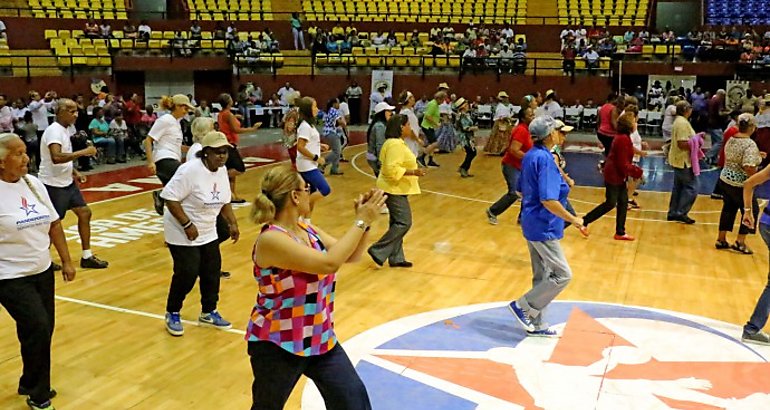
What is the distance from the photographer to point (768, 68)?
861 inches

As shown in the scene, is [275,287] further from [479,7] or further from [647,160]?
[479,7]

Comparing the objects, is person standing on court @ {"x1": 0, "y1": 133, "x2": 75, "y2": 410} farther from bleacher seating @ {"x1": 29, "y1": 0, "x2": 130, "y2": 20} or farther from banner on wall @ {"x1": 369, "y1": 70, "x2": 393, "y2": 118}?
bleacher seating @ {"x1": 29, "y1": 0, "x2": 130, "y2": 20}

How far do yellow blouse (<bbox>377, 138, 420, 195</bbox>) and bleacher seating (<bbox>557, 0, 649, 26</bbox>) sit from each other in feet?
72.4

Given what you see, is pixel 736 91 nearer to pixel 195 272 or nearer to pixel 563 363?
pixel 563 363

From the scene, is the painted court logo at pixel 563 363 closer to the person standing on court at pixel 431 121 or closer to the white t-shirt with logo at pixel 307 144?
the white t-shirt with logo at pixel 307 144

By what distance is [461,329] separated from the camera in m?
6.22

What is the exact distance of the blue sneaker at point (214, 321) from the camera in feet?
20.5

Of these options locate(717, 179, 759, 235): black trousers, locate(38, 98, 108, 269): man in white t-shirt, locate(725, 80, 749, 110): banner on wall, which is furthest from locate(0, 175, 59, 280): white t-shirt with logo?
locate(725, 80, 749, 110): banner on wall

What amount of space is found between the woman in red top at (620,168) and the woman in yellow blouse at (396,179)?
2.68m

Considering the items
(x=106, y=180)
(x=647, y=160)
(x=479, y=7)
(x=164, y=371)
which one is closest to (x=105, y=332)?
(x=164, y=371)

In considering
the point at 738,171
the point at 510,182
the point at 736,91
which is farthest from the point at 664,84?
the point at 738,171

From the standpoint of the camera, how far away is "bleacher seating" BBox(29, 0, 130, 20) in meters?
23.9

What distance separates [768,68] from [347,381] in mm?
21866

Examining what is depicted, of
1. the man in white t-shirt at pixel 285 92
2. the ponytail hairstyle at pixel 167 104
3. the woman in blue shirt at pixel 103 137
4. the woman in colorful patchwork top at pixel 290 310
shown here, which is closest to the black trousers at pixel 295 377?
the woman in colorful patchwork top at pixel 290 310
